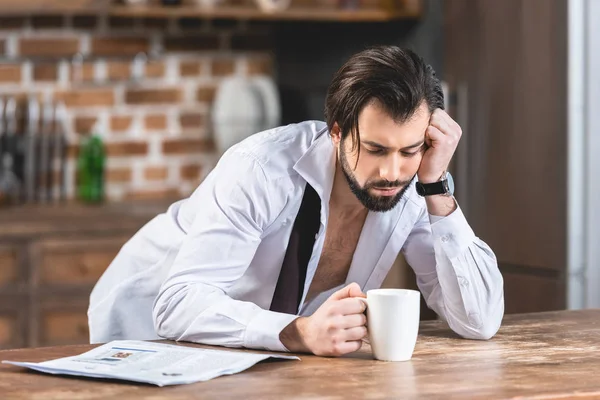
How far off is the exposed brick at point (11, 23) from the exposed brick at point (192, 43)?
1.92 feet

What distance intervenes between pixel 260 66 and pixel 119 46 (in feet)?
2.01

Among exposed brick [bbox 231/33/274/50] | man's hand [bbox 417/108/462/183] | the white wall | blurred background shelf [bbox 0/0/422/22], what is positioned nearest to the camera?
man's hand [bbox 417/108/462/183]

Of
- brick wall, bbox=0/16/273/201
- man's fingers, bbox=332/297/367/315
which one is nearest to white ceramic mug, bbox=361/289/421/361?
man's fingers, bbox=332/297/367/315

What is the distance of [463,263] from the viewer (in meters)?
1.87

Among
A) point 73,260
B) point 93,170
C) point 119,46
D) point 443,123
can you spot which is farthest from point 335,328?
point 119,46

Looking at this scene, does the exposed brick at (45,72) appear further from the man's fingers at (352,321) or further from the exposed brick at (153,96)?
the man's fingers at (352,321)

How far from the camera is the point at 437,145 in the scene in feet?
6.09

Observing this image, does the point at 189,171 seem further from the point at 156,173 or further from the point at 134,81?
the point at 134,81

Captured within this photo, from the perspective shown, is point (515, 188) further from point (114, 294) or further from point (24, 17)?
point (24, 17)

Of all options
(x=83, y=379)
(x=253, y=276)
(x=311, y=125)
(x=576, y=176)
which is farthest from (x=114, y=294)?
(x=576, y=176)

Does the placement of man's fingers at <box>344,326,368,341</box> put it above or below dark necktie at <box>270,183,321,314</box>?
below

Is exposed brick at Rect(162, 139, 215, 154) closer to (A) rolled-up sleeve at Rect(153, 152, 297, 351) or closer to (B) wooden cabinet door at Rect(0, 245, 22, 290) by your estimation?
(B) wooden cabinet door at Rect(0, 245, 22, 290)

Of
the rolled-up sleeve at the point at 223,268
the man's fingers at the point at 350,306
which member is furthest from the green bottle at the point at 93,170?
the man's fingers at the point at 350,306

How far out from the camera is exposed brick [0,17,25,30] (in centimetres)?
388
